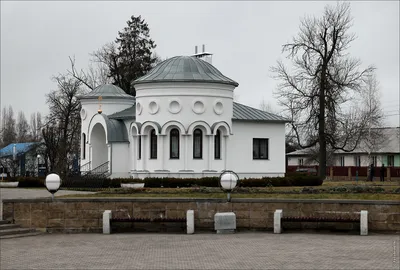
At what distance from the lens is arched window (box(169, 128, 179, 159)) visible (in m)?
41.6

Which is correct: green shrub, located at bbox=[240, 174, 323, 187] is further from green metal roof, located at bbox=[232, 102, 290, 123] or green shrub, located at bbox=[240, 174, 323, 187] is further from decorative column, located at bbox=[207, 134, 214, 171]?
green metal roof, located at bbox=[232, 102, 290, 123]

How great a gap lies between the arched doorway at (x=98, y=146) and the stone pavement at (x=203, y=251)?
2435cm

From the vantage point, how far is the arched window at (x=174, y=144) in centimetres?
4159

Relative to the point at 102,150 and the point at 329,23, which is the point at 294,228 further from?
the point at 329,23

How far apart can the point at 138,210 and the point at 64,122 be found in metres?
42.5

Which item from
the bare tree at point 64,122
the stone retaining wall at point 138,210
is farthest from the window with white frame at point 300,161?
the stone retaining wall at point 138,210

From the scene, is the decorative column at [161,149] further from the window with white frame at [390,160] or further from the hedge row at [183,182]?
the window with white frame at [390,160]

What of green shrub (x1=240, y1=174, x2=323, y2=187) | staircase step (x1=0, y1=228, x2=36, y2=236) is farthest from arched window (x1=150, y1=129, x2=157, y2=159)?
staircase step (x1=0, y1=228, x2=36, y2=236)

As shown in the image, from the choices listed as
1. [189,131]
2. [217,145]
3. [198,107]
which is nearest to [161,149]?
[189,131]

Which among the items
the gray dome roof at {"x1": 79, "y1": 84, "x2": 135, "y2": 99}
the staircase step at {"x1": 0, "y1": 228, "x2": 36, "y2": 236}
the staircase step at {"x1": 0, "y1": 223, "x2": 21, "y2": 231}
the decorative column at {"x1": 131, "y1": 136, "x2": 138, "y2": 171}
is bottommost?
the staircase step at {"x1": 0, "y1": 228, "x2": 36, "y2": 236}

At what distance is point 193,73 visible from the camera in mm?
42438

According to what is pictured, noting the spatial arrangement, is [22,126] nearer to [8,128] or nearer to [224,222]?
[8,128]

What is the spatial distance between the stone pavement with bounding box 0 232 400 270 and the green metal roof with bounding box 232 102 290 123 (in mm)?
21103

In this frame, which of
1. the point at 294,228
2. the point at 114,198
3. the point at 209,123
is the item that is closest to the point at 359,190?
the point at 294,228
